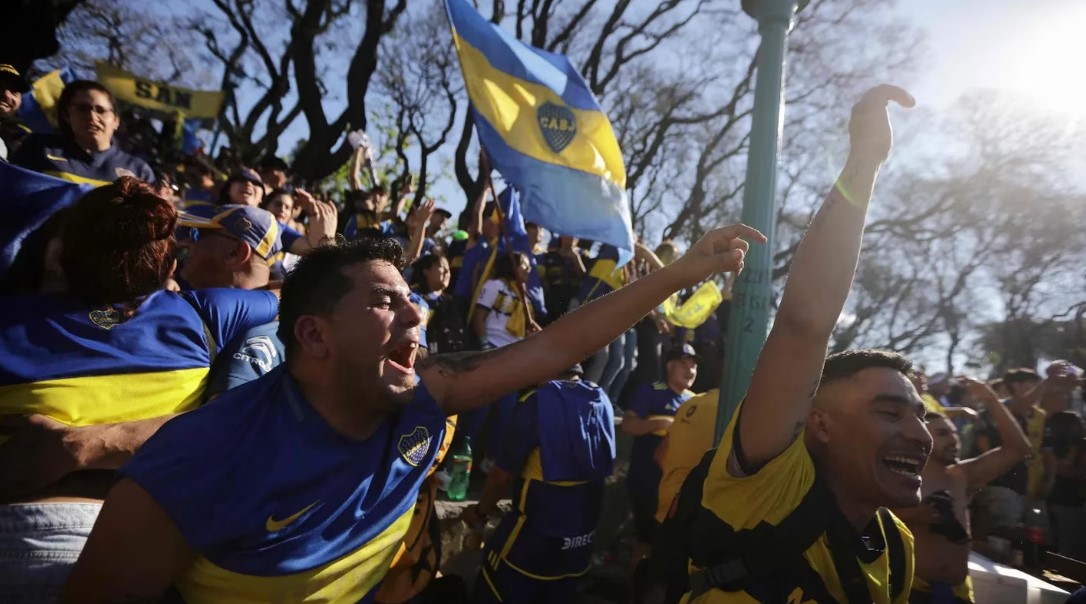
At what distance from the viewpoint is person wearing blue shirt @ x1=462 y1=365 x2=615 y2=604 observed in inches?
158

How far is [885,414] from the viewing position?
7.45 ft

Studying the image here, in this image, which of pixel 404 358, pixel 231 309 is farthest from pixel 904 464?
pixel 231 309

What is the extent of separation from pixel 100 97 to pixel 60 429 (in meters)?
2.78

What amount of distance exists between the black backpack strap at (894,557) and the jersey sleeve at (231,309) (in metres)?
2.48

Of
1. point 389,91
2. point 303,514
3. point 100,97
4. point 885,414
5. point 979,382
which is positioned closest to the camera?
point 303,514

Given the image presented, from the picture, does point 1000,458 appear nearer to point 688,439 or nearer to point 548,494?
point 688,439

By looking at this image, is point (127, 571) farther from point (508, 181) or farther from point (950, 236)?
point (950, 236)

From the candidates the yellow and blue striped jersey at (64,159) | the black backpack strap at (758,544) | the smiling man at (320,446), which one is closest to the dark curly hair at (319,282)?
the smiling man at (320,446)

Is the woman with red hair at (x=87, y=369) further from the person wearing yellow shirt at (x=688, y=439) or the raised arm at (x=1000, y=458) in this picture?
the raised arm at (x=1000, y=458)

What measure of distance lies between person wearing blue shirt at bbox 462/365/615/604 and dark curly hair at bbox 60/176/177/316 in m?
2.40

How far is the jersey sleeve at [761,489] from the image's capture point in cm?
196

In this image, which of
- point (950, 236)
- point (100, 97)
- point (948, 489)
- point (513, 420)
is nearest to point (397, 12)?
point (100, 97)

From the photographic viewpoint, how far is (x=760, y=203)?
11.1 ft

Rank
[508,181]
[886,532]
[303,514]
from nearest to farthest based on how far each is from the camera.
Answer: [303,514] → [886,532] → [508,181]
